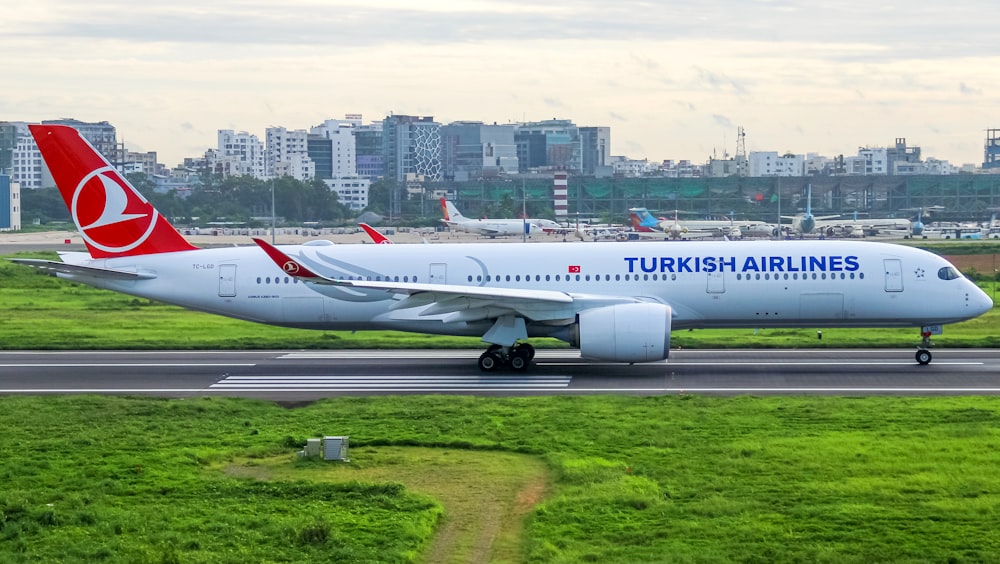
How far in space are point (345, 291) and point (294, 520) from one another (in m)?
15.7

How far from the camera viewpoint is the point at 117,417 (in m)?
22.7

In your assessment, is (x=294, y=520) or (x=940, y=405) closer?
(x=294, y=520)

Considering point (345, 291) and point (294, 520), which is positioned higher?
point (345, 291)

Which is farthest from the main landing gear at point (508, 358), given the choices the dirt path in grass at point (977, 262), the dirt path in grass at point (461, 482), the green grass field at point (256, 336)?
the dirt path in grass at point (977, 262)

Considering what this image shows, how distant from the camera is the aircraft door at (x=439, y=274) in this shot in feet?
102

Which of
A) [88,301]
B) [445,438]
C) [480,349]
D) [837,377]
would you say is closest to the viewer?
[445,438]

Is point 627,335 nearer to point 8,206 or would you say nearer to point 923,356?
point 923,356

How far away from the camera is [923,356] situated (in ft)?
98.5

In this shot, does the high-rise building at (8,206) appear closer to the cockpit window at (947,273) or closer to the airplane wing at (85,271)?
the airplane wing at (85,271)

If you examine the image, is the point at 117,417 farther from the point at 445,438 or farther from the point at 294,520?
the point at 294,520

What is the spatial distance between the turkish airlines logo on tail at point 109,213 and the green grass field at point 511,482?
27.0ft

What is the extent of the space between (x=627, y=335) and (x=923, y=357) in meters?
7.85

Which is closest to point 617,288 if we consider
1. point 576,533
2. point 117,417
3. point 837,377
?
point 837,377

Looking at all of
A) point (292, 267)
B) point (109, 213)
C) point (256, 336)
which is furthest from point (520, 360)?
point (256, 336)
